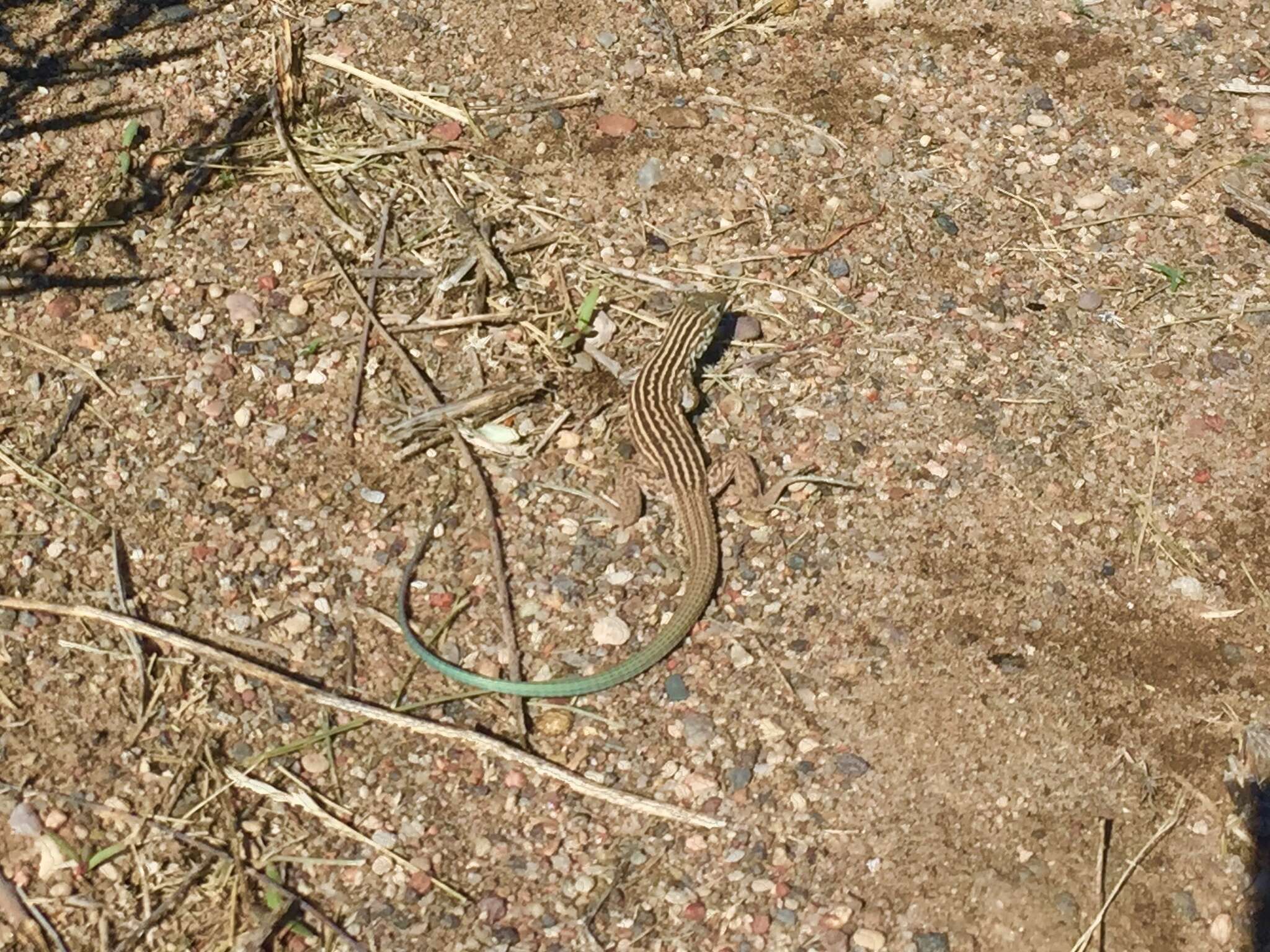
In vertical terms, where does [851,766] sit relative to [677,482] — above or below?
below

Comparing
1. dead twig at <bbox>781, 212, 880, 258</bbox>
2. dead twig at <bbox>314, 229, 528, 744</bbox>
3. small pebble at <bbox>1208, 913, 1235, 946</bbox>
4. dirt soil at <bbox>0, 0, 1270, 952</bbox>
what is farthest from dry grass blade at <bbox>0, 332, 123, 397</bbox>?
small pebble at <bbox>1208, 913, 1235, 946</bbox>

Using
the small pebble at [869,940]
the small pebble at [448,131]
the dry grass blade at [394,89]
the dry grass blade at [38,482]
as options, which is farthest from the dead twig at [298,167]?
the small pebble at [869,940]

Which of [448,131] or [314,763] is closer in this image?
[314,763]

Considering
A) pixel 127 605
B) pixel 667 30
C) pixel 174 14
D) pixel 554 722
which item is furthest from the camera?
pixel 667 30

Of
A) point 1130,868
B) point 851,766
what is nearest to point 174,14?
point 851,766

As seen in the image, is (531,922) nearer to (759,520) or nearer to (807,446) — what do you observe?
(759,520)

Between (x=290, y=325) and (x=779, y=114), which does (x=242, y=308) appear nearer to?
(x=290, y=325)

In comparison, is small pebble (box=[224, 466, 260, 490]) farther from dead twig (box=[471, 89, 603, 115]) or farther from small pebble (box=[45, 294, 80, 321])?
dead twig (box=[471, 89, 603, 115])

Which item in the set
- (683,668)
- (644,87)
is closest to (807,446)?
(683,668)
